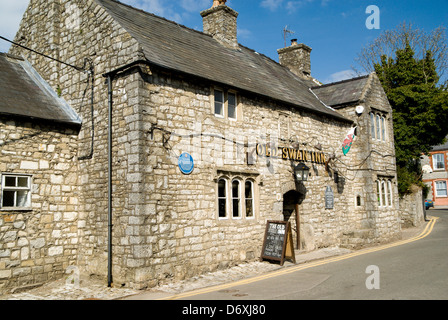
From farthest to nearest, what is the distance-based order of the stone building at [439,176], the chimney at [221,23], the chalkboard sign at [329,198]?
the stone building at [439,176], the chimney at [221,23], the chalkboard sign at [329,198]

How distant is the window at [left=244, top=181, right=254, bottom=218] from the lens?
12455 millimetres

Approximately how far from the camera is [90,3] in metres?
11.6

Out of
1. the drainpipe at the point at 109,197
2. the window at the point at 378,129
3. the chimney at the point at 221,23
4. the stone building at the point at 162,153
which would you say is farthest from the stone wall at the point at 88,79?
the window at the point at 378,129

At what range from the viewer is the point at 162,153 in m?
10.1

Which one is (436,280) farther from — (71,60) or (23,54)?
(23,54)

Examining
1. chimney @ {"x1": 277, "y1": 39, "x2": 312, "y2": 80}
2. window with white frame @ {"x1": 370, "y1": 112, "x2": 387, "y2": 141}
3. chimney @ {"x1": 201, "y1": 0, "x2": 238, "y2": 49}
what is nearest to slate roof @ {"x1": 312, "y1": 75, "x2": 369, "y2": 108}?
window with white frame @ {"x1": 370, "y1": 112, "x2": 387, "y2": 141}

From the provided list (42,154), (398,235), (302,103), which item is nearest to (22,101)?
(42,154)

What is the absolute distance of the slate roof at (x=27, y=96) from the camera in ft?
33.6

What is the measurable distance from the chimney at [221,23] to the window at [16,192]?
1001 centimetres

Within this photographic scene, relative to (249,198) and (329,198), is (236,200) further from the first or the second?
(329,198)

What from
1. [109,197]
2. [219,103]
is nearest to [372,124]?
[219,103]

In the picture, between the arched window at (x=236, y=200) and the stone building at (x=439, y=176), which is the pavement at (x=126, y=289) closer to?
the arched window at (x=236, y=200)

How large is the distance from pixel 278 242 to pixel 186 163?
393cm

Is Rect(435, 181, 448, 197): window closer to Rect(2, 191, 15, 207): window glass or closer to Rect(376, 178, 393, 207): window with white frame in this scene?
Rect(376, 178, 393, 207): window with white frame
